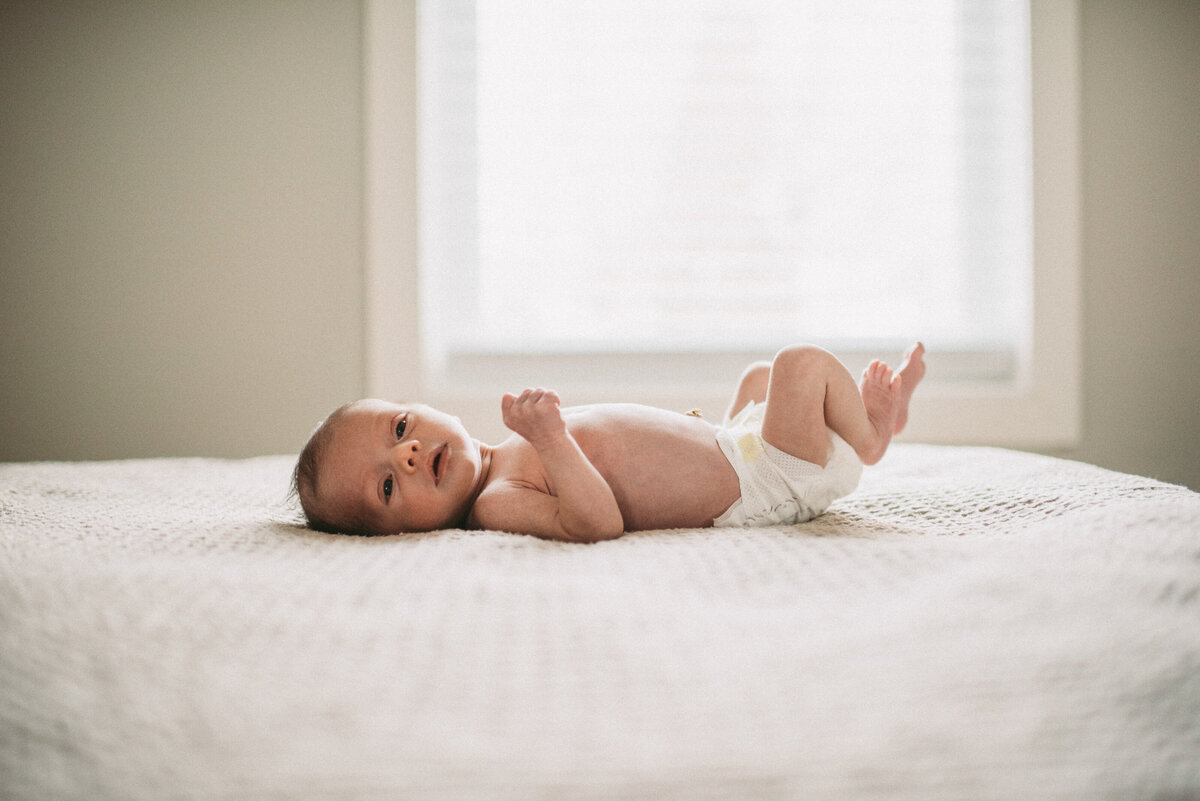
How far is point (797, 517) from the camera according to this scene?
974 mm

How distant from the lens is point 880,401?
1.04m

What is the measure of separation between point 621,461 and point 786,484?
0.22m

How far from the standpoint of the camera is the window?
1870 millimetres

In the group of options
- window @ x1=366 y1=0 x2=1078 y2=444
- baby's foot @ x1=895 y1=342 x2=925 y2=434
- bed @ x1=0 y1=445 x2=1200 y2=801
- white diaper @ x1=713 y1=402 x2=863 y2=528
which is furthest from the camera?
window @ x1=366 y1=0 x2=1078 y2=444

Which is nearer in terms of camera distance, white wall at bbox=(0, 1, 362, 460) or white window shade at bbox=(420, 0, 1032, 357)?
white wall at bbox=(0, 1, 362, 460)

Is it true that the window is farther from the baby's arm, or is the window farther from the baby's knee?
the baby's arm

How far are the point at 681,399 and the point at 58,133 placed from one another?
5.23 ft

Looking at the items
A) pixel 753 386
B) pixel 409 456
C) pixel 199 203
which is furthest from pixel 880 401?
pixel 199 203

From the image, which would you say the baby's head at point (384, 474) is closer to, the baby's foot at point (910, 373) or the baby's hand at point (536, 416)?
the baby's hand at point (536, 416)

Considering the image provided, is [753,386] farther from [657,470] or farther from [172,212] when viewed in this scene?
[172,212]

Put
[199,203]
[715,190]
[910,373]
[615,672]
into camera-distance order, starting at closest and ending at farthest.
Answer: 1. [615,672]
2. [910,373]
3. [199,203]
4. [715,190]

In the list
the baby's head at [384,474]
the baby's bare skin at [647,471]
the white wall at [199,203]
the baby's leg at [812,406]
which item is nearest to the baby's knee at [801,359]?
the baby's leg at [812,406]

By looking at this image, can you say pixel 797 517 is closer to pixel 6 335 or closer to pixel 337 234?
pixel 337 234

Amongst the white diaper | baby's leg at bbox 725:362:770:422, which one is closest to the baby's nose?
the white diaper
